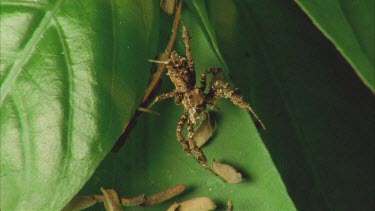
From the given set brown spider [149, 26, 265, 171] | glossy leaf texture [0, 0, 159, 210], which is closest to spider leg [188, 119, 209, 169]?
brown spider [149, 26, 265, 171]

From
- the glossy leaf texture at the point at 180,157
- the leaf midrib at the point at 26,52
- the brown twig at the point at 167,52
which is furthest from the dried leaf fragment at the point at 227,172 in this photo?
the leaf midrib at the point at 26,52

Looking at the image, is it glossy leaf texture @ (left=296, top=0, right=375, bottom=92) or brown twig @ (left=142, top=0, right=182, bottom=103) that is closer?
glossy leaf texture @ (left=296, top=0, right=375, bottom=92)

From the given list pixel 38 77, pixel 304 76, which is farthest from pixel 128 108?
pixel 304 76

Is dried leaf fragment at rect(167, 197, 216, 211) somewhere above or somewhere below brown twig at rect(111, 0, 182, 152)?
below

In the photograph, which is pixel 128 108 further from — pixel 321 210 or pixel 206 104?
pixel 321 210

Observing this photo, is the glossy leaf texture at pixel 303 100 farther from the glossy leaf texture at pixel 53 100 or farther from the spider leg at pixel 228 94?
the glossy leaf texture at pixel 53 100

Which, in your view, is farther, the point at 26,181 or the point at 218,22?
the point at 218,22

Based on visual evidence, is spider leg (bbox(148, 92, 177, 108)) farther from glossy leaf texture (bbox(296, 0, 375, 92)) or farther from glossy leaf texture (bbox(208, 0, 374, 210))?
glossy leaf texture (bbox(296, 0, 375, 92))
